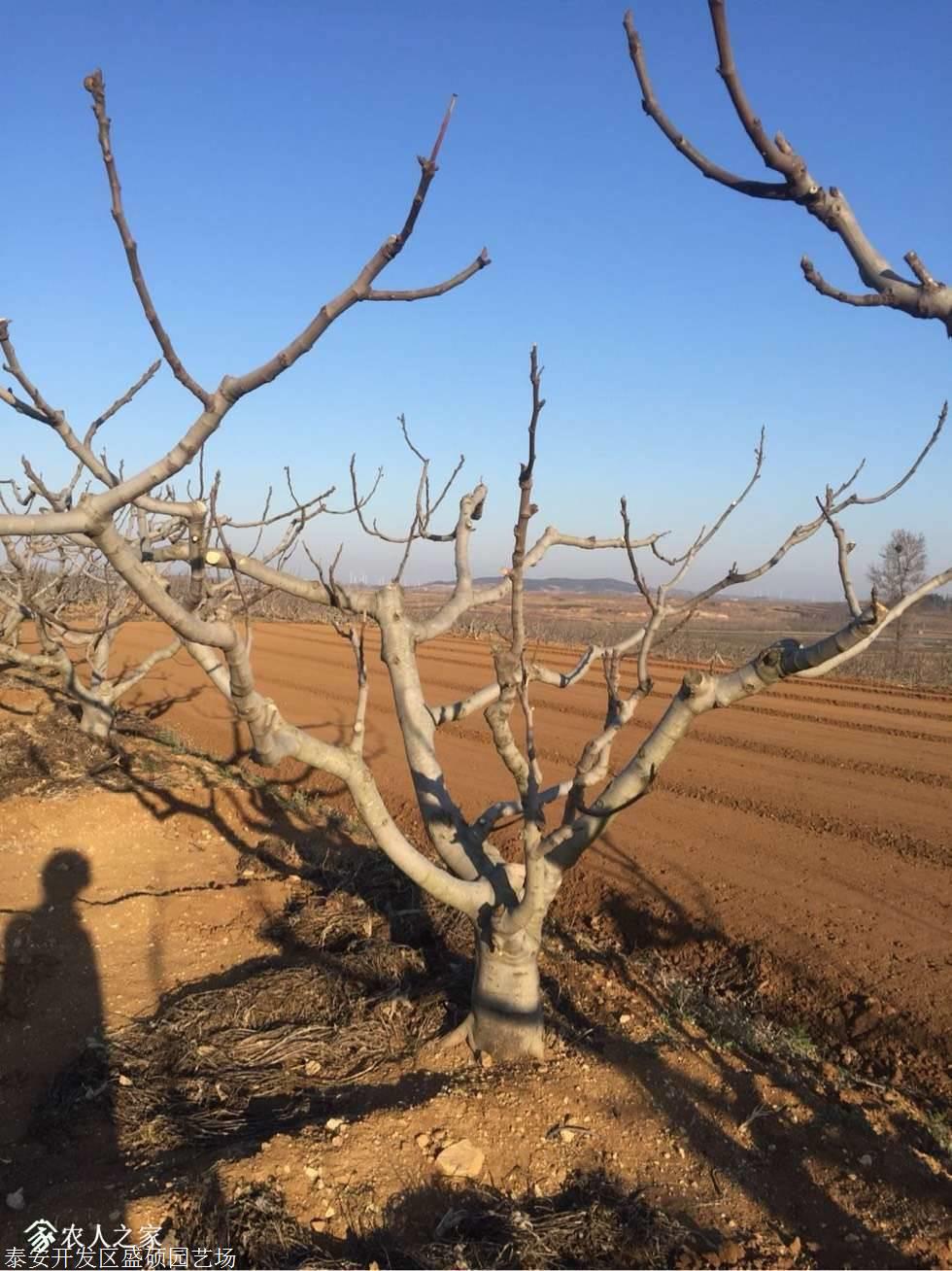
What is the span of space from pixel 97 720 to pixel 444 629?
6.21 meters

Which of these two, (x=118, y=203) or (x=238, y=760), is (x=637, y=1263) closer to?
(x=118, y=203)

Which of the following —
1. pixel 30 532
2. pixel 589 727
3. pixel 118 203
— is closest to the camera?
pixel 118 203

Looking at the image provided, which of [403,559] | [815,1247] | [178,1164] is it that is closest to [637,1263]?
[815,1247]

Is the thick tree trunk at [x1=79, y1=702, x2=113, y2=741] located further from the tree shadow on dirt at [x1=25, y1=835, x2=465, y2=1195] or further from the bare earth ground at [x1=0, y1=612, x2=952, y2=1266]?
the tree shadow on dirt at [x1=25, y1=835, x2=465, y2=1195]

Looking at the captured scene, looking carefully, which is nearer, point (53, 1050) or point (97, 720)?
point (53, 1050)

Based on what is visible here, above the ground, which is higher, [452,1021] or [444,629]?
[444,629]

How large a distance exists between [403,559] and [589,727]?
31.3 feet

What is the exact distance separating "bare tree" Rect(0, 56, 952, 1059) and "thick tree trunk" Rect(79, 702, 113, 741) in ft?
16.2

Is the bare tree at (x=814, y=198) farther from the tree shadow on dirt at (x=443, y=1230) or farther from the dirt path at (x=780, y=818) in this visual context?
the dirt path at (x=780, y=818)

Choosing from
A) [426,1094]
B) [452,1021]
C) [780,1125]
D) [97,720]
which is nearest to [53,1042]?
[452,1021]

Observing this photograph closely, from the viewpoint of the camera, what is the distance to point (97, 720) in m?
9.28

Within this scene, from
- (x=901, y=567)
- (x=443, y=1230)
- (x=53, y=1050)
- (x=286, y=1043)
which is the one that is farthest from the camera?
(x=901, y=567)

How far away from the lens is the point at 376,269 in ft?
5.92

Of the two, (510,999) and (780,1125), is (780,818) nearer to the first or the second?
(780,1125)
